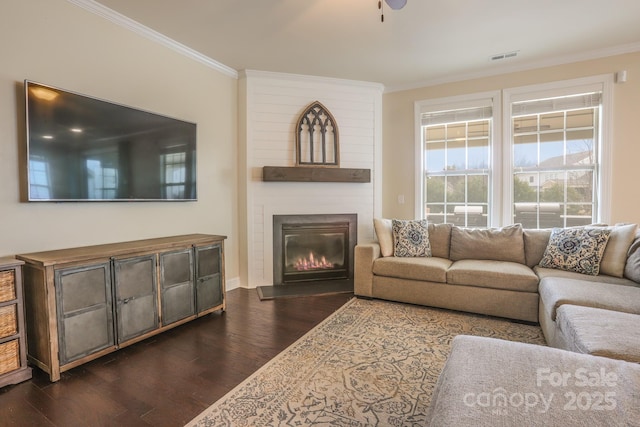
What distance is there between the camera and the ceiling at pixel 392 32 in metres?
2.60

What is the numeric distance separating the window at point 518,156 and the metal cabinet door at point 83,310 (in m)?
3.68

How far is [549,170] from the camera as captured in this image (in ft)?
12.2

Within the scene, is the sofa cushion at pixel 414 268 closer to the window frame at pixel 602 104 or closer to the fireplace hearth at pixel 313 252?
the fireplace hearth at pixel 313 252

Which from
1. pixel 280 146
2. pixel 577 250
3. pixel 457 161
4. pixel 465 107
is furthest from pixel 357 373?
pixel 465 107

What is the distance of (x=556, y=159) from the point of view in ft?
12.2

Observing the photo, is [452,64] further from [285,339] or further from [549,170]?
[285,339]

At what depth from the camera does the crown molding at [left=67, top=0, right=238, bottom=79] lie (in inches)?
99.6

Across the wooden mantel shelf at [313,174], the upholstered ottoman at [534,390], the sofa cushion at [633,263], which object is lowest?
the upholstered ottoman at [534,390]

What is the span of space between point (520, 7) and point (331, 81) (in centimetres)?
217

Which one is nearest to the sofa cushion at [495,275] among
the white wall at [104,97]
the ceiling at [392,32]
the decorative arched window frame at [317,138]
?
the decorative arched window frame at [317,138]

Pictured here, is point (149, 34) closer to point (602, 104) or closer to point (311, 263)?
point (311, 263)

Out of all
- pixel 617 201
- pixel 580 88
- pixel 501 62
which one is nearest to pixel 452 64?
pixel 501 62

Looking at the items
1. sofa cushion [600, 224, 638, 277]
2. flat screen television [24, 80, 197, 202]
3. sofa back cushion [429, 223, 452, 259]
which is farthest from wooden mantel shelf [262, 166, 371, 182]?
sofa cushion [600, 224, 638, 277]

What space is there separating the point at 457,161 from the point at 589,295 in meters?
2.41
